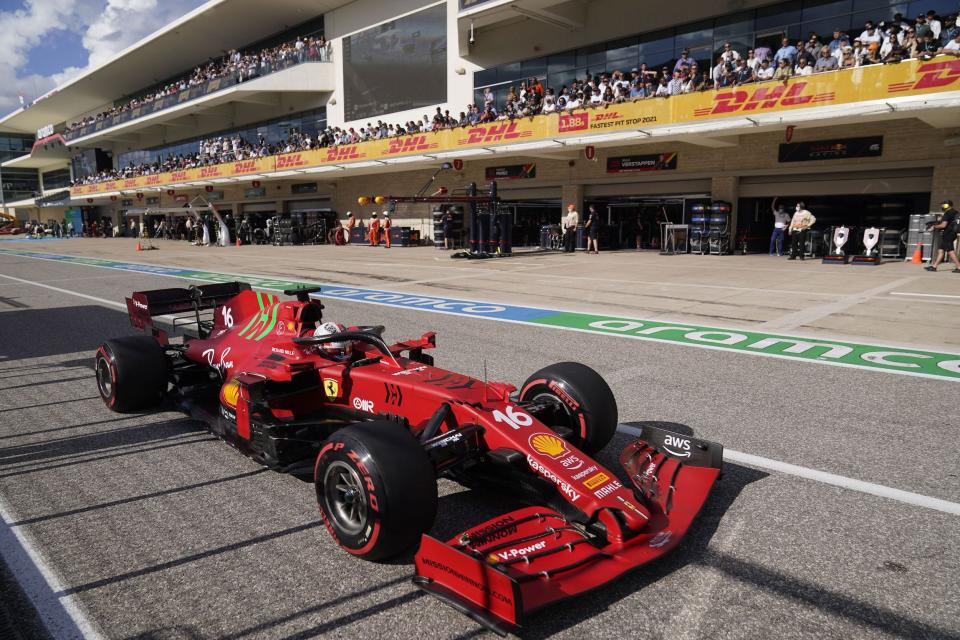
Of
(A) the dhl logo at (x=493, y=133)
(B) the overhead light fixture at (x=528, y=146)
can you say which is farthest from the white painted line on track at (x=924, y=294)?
(A) the dhl logo at (x=493, y=133)

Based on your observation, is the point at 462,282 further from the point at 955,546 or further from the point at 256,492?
the point at 955,546

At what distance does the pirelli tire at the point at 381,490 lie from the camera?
292 cm

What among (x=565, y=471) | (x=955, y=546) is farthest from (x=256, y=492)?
(x=955, y=546)

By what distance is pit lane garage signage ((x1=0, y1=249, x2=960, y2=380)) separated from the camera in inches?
265

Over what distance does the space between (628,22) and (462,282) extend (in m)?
16.0

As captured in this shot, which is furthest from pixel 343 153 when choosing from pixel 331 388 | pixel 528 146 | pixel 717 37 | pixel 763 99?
pixel 331 388

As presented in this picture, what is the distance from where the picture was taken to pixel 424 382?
146 inches

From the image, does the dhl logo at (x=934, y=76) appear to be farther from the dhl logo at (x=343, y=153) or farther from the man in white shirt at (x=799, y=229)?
the dhl logo at (x=343, y=153)

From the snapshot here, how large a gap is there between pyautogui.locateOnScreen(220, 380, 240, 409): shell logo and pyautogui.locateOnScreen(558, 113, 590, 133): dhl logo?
20099 mm

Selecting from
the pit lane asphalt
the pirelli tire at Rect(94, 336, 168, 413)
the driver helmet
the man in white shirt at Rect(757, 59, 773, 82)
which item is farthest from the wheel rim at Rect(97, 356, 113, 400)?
the man in white shirt at Rect(757, 59, 773, 82)

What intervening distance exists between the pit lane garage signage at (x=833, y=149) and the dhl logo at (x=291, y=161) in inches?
959

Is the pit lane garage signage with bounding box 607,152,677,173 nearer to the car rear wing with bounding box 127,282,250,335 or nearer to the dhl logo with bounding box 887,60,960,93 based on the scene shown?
the dhl logo with bounding box 887,60,960,93

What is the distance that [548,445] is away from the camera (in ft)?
10.8

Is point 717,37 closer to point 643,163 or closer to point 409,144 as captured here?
point 643,163
